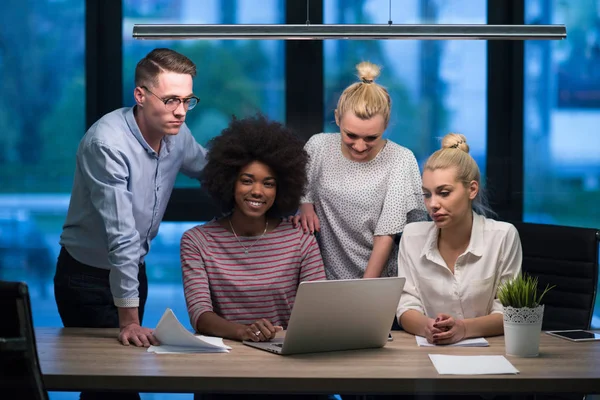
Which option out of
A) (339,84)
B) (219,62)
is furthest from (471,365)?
(219,62)

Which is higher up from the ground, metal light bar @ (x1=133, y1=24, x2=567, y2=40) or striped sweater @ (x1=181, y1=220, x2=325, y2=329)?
metal light bar @ (x1=133, y1=24, x2=567, y2=40)

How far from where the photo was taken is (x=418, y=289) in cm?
260

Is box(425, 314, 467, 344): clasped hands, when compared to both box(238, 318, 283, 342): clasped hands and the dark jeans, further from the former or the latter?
the dark jeans

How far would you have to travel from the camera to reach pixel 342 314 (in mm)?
2145

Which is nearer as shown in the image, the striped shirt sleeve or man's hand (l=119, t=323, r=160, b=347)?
man's hand (l=119, t=323, r=160, b=347)

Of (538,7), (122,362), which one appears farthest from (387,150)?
(538,7)

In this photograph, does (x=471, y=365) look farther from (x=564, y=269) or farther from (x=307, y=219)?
(x=564, y=269)

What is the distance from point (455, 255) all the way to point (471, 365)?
580mm

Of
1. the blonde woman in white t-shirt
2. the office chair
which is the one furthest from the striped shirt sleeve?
the office chair

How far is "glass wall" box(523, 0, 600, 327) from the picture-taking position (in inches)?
158

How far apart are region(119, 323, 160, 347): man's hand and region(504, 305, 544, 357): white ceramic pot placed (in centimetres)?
99

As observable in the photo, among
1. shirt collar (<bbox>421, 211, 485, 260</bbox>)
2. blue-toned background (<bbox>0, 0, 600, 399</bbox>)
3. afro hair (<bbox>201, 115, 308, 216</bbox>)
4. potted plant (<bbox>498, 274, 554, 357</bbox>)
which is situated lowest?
potted plant (<bbox>498, 274, 554, 357</bbox>)

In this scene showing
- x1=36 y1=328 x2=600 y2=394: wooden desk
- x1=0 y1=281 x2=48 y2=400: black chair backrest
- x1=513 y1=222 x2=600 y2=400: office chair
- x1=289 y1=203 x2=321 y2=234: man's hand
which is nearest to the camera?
x1=0 y1=281 x2=48 y2=400: black chair backrest

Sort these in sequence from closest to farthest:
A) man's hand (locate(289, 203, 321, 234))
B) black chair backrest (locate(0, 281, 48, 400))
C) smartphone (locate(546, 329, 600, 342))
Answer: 1. black chair backrest (locate(0, 281, 48, 400))
2. smartphone (locate(546, 329, 600, 342))
3. man's hand (locate(289, 203, 321, 234))
